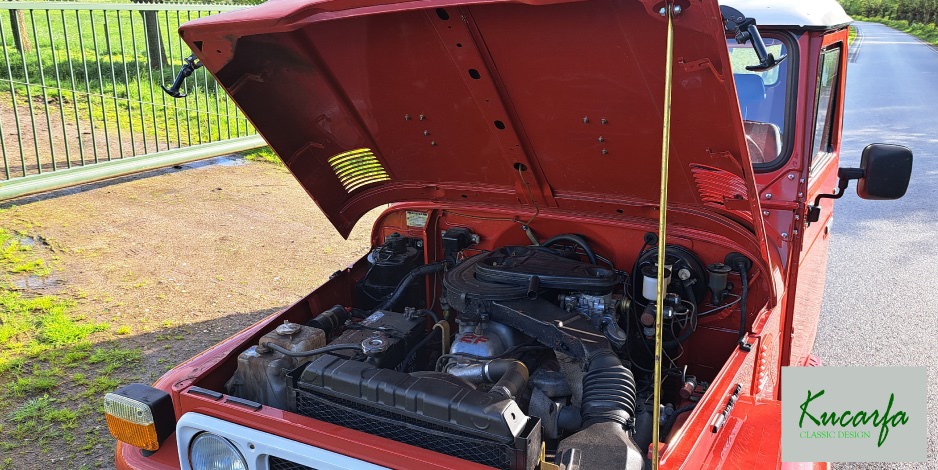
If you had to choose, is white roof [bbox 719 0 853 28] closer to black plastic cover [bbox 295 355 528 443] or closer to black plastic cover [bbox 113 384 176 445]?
black plastic cover [bbox 295 355 528 443]

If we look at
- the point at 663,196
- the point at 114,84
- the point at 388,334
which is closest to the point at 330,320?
the point at 388,334

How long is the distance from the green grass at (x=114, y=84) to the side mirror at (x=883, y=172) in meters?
6.91

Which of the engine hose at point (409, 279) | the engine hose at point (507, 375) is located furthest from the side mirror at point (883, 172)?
the engine hose at point (409, 279)

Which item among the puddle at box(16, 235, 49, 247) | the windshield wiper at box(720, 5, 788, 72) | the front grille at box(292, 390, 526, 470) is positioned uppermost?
the windshield wiper at box(720, 5, 788, 72)

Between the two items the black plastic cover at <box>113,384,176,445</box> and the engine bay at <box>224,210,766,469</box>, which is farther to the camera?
the black plastic cover at <box>113,384,176,445</box>

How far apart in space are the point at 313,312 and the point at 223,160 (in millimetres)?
6543

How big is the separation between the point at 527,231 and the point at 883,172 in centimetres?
147

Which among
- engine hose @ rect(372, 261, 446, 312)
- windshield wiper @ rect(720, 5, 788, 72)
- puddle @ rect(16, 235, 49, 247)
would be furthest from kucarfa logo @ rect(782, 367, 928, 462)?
puddle @ rect(16, 235, 49, 247)

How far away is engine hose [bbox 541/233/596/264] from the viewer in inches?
→ 114

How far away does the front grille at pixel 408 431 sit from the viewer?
182 centimetres

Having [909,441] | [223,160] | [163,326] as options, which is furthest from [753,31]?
[223,160]

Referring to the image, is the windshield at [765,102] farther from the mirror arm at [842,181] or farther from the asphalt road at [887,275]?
the asphalt road at [887,275]

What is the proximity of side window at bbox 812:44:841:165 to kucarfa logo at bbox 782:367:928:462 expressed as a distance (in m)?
1.08

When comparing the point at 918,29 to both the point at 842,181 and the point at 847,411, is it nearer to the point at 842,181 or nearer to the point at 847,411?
the point at 842,181
